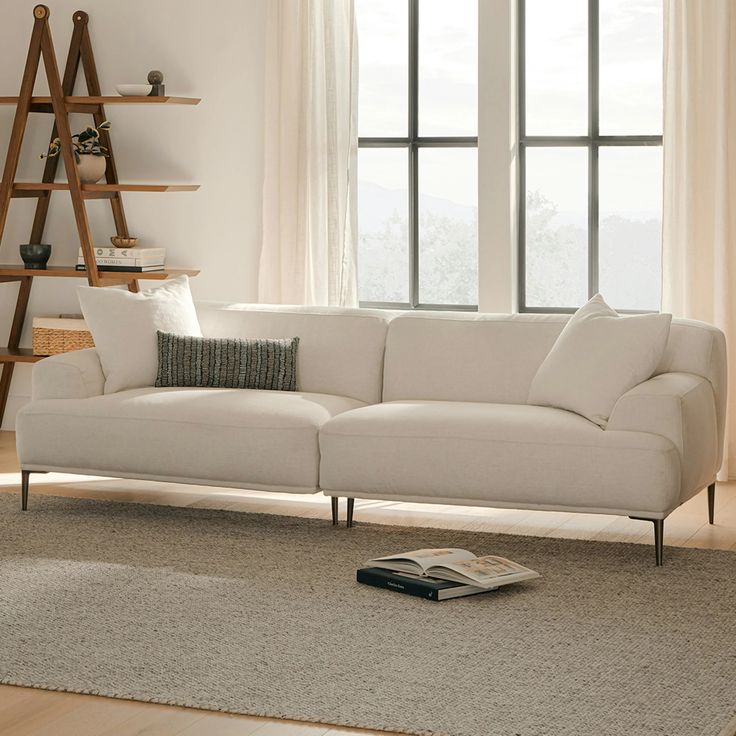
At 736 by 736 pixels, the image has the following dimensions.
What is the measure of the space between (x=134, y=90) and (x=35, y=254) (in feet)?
3.30

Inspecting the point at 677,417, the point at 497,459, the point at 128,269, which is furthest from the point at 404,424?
the point at 128,269

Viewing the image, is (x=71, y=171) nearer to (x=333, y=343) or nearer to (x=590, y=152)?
(x=333, y=343)

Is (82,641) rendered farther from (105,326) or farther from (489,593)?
(105,326)

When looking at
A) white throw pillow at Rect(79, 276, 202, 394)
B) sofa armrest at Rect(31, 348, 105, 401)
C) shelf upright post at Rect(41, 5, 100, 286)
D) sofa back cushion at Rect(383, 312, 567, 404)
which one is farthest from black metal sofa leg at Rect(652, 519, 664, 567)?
shelf upright post at Rect(41, 5, 100, 286)

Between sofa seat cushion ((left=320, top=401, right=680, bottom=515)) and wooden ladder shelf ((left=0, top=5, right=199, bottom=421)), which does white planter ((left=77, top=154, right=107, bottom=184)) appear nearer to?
wooden ladder shelf ((left=0, top=5, right=199, bottom=421))

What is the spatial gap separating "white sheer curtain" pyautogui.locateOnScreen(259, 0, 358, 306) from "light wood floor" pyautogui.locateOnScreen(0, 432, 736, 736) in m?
1.28

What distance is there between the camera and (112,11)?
21.5ft

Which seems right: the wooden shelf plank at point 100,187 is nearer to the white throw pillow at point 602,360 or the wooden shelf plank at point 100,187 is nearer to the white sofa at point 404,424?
the white sofa at point 404,424

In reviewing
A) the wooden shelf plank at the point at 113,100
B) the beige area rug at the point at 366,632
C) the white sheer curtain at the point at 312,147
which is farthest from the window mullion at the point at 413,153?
the beige area rug at the point at 366,632

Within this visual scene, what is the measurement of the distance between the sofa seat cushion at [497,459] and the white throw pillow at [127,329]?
3.20 ft

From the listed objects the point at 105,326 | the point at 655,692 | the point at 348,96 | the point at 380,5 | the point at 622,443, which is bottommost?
the point at 655,692

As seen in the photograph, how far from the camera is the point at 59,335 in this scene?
6402mm

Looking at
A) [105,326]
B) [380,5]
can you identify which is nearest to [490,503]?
[105,326]

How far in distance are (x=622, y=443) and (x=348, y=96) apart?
2695 mm
